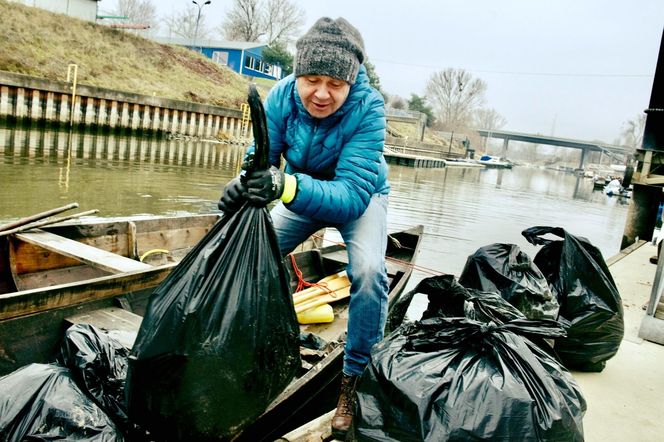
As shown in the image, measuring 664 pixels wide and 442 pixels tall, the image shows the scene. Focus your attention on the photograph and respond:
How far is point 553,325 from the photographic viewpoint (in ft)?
7.95

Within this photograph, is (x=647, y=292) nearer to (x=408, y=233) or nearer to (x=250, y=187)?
(x=408, y=233)

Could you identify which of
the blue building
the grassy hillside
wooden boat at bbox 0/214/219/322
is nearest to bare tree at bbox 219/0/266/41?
the blue building

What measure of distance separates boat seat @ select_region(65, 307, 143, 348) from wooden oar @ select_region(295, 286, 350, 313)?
58.5 inches

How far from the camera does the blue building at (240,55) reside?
51.0m

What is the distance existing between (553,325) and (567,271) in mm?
1292

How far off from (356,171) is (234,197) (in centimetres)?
67

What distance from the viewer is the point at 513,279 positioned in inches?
135

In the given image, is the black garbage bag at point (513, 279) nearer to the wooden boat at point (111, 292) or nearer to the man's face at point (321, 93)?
the wooden boat at point (111, 292)

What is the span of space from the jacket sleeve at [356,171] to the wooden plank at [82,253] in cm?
172

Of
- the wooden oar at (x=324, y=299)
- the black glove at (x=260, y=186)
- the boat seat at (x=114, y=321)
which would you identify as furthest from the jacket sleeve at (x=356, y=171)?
the wooden oar at (x=324, y=299)

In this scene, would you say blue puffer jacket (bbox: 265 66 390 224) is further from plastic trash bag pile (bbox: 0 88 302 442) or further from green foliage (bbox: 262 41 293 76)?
green foliage (bbox: 262 41 293 76)

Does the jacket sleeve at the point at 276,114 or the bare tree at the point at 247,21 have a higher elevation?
the bare tree at the point at 247,21

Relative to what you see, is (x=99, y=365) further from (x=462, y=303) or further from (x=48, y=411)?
(x=462, y=303)

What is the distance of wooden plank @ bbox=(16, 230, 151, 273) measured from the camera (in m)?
3.65
